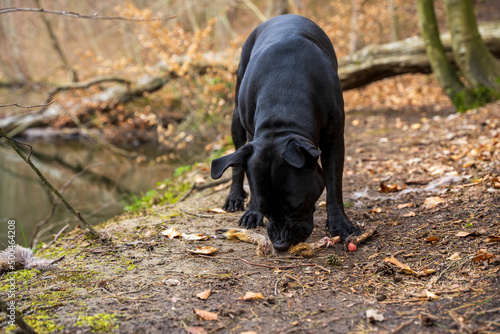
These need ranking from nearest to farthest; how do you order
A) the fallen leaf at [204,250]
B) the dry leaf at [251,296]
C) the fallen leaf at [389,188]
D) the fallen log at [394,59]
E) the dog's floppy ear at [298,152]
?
the dry leaf at [251,296], the dog's floppy ear at [298,152], the fallen leaf at [204,250], the fallen leaf at [389,188], the fallen log at [394,59]

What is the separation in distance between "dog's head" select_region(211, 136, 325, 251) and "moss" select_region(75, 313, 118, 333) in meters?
1.13

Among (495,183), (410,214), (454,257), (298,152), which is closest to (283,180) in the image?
(298,152)

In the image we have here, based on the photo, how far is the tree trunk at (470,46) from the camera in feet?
26.2

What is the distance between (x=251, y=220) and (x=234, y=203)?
26.5 inches

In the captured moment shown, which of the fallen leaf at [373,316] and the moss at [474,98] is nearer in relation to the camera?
the fallen leaf at [373,316]

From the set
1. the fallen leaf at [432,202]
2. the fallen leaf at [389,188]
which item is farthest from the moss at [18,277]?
the fallen leaf at [389,188]

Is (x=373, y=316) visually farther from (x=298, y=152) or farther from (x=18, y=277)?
(x=18, y=277)

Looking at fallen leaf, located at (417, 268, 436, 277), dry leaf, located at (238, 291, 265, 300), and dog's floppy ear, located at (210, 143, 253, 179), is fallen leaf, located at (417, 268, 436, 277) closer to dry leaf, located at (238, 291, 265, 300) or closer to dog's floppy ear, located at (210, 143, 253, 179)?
dry leaf, located at (238, 291, 265, 300)

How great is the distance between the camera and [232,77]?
35.0 feet

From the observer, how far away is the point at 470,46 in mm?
8086

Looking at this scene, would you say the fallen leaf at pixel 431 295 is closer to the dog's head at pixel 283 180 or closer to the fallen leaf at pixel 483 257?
the fallen leaf at pixel 483 257

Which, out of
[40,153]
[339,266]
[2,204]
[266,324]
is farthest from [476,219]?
[40,153]

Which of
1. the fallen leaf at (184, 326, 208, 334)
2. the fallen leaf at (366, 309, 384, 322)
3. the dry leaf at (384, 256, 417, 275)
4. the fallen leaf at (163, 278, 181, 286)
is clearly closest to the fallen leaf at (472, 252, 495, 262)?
the dry leaf at (384, 256, 417, 275)

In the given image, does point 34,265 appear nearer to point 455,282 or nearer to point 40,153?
point 455,282
